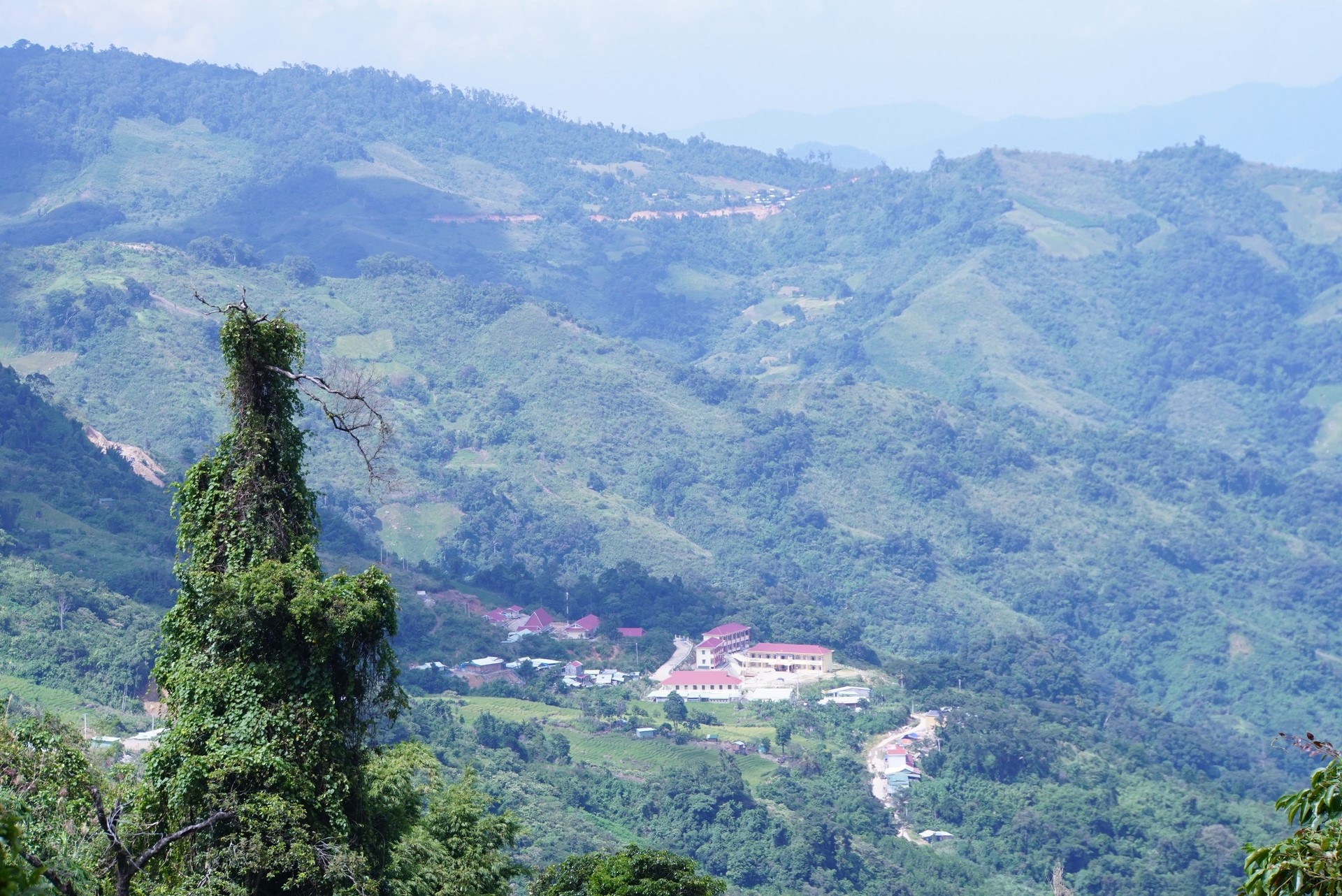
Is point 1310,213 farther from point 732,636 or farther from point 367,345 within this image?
point 732,636

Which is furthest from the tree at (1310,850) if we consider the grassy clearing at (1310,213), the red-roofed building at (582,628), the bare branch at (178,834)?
the grassy clearing at (1310,213)

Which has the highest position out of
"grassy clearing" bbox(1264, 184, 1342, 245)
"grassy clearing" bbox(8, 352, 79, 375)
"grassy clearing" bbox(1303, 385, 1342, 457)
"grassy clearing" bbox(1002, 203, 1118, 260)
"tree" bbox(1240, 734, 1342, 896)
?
"grassy clearing" bbox(1264, 184, 1342, 245)

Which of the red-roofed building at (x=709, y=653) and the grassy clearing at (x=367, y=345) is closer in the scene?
the red-roofed building at (x=709, y=653)

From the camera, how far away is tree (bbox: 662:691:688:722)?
45.8m

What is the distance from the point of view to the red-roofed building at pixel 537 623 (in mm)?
54406

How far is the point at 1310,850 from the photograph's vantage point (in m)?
6.52

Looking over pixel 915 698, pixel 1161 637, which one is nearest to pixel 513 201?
pixel 1161 637

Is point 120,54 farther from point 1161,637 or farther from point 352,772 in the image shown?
point 352,772

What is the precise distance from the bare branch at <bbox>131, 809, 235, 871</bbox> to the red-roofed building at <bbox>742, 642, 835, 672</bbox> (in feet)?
143

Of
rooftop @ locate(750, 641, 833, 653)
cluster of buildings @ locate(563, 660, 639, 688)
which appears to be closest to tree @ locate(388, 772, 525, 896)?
cluster of buildings @ locate(563, 660, 639, 688)

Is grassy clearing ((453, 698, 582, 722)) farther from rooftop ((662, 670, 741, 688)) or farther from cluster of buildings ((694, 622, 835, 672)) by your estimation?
cluster of buildings ((694, 622, 835, 672))

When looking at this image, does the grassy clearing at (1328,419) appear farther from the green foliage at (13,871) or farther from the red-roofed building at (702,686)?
the green foliage at (13,871)

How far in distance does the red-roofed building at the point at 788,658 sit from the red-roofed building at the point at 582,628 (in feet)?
19.0

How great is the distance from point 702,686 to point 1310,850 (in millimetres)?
44381
